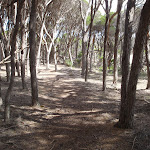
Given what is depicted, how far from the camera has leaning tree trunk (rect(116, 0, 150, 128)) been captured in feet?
9.88

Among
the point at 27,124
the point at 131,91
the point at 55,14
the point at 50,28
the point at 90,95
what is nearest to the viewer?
the point at 131,91

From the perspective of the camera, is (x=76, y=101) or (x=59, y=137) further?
(x=76, y=101)

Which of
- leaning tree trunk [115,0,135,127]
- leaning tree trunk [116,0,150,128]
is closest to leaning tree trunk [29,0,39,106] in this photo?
leaning tree trunk [115,0,135,127]

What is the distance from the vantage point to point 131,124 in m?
3.62

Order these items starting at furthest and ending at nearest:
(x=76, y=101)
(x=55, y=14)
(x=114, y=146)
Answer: (x=55, y=14) < (x=76, y=101) < (x=114, y=146)

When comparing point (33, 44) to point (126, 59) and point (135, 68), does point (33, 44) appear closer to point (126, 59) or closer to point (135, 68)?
point (126, 59)

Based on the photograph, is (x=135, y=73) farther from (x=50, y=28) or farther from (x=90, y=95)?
(x=50, y=28)

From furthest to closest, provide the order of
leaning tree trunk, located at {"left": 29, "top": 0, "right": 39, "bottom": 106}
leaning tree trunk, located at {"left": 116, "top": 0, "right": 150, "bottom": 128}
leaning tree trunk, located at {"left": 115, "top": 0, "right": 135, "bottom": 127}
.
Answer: leaning tree trunk, located at {"left": 29, "top": 0, "right": 39, "bottom": 106}
leaning tree trunk, located at {"left": 115, "top": 0, "right": 135, "bottom": 127}
leaning tree trunk, located at {"left": 116, "top": 0, "right": 150, "bottom": 128}

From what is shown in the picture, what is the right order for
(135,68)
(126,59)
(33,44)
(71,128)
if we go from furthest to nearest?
(33,44) → (71,128) → (126,59) → (135,68)

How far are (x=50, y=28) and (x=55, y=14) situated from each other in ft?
13.3

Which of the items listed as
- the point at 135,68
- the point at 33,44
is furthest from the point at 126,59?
the point at 33,44

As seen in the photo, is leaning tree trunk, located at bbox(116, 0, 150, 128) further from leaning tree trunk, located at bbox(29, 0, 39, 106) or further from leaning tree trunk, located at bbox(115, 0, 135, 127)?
leaning tree trunk, located at bbox(29, 0, 39, 106)

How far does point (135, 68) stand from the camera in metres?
3.25

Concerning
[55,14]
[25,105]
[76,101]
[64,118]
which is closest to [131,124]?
[64,118]
